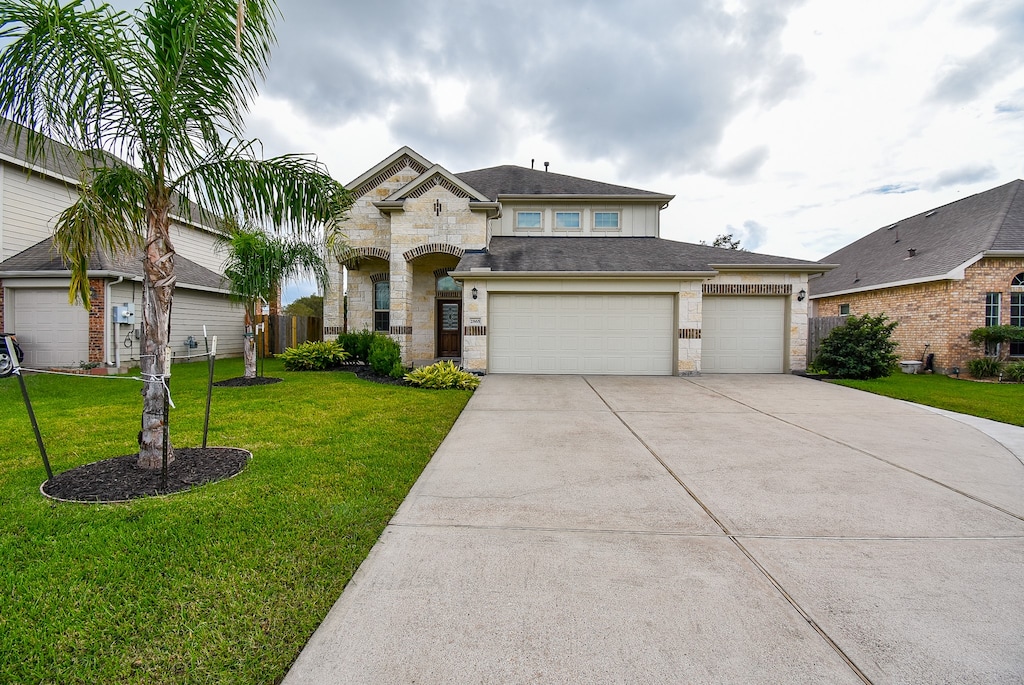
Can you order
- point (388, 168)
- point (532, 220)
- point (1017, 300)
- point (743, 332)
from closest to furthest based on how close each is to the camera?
point (743, 332) < point (1017, 300) < point (388, 168) < point (532, 220)

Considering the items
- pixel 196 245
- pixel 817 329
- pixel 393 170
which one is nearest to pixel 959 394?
pixel 817 329

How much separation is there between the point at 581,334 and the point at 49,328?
1512cm

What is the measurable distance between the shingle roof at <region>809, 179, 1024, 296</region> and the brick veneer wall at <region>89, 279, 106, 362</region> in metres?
25.1

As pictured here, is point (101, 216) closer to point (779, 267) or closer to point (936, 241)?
point (779, 267)

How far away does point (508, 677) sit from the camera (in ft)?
6.38

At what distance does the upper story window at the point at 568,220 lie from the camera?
611 inches

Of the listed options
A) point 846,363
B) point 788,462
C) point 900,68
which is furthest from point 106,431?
point 900,68

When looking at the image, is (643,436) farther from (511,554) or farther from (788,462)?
(511,554)

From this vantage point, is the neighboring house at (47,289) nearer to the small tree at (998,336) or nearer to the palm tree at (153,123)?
the palm tree at (153,123)

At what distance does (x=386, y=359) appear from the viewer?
37.4ft

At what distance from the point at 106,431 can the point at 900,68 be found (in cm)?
1698

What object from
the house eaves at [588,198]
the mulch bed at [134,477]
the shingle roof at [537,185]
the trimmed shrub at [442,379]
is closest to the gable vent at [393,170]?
the shingle roof at [537,185]

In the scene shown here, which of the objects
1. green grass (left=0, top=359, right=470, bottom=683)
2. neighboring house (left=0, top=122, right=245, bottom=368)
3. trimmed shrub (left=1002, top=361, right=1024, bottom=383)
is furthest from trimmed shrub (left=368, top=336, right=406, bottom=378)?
trimmed shrub (left=1002, top=361, right=1024, bottom=383)

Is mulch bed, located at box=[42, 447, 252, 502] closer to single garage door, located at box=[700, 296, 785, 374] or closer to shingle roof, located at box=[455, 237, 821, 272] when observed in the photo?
shingle roof, located at box=[455, 237, 821, 272]
